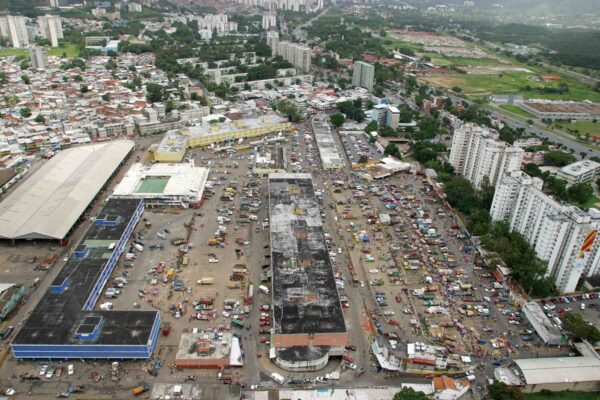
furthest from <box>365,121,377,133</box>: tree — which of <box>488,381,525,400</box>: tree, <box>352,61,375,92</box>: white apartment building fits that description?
<box>488,381,525,400</box>: tree

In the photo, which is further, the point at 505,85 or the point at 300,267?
the point at 505,85

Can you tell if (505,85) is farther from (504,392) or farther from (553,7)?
(553,7)

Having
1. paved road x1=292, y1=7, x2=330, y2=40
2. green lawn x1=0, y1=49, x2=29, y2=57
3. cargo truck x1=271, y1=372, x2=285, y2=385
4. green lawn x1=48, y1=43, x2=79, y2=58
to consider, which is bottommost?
cargo truck x1=271, y1=372, x2=285, y2=385

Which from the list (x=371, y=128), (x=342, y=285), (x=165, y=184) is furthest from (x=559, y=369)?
(x=371, y=128)

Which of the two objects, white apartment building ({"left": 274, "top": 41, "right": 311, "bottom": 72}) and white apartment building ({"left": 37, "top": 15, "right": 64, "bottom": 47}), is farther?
white apartment building ({"left": 37, "top": 15, "right": 64, "bottom": 47})

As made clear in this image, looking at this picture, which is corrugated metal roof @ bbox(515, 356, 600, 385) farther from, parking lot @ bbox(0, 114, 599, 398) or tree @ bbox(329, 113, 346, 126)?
tree @ bbox(329, 113, 346, 126)

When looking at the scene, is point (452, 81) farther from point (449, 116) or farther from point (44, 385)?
point (44, 385)
